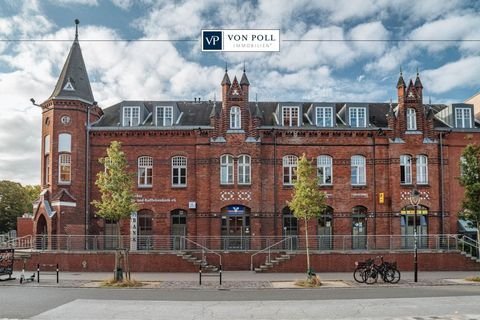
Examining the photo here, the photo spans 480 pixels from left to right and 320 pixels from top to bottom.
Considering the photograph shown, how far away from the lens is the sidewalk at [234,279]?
880 inches

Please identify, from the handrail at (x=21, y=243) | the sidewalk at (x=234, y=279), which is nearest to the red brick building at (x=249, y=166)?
the handrail at (x=21, y=243)

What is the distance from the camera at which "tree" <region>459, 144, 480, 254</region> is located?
84.7ft

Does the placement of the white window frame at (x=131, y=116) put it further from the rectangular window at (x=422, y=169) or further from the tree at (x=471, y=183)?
→ the tree at (x=471, y=183)

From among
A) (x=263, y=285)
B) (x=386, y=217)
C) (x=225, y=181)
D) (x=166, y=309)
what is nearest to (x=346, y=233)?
(x=386, y=217)

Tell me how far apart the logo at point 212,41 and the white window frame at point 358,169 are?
785 inches

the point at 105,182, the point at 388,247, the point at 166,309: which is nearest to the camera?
the point at 166,309

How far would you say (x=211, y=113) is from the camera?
34000mm

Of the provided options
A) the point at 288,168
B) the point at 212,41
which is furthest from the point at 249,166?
the point at 212,41

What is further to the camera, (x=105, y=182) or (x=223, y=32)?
(x=105, y=182)

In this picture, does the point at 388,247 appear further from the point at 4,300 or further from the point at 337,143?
the point at 4,300

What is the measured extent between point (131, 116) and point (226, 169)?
8019 mm

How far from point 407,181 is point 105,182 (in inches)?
811

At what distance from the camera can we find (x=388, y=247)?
104ft

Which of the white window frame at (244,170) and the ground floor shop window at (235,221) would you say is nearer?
the ground floor shop window at (235,221)
